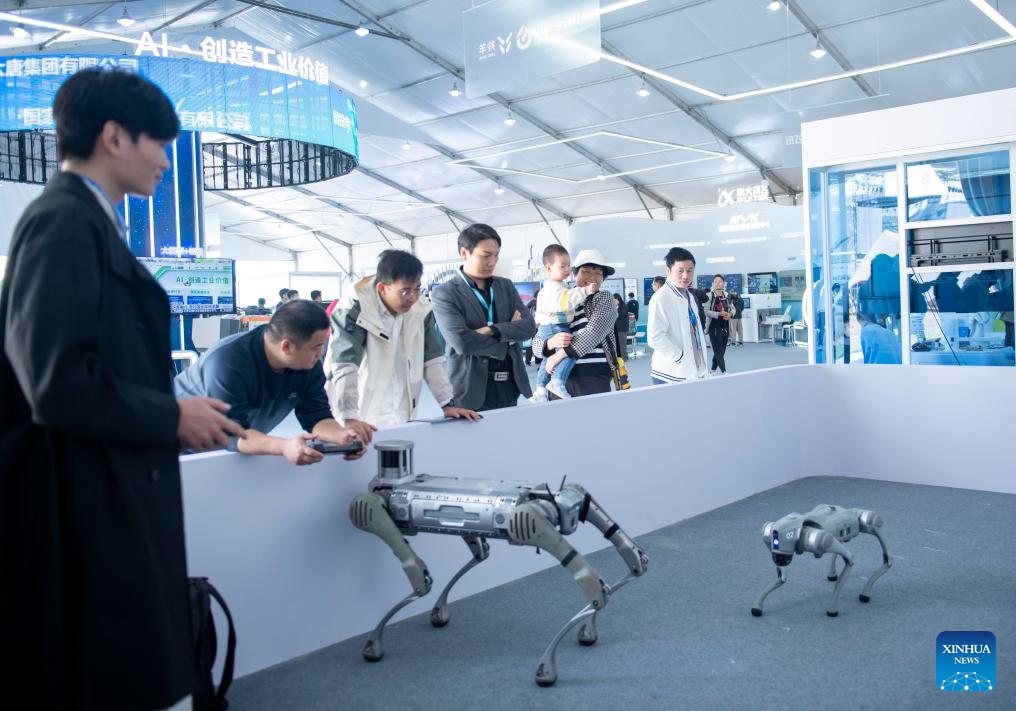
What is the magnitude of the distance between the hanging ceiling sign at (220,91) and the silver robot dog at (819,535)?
248 inches

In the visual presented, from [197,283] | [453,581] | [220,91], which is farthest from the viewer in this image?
[220,91]

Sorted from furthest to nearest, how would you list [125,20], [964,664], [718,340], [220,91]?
[125,20], [718,340], [220,91], [964,664]

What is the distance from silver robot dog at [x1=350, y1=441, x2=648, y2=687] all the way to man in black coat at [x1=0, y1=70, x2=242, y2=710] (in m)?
1.17

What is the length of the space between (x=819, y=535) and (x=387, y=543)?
133cm

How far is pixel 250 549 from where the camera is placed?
7.91 feet

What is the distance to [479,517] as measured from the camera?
2283 millimetres

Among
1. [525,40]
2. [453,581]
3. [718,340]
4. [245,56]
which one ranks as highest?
[245,56]

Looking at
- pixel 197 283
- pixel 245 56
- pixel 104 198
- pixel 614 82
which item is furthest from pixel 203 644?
pixel 614 82

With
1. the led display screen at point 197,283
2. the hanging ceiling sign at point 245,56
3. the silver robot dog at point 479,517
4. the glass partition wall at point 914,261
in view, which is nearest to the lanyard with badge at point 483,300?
the silver robot dog at point 479,517

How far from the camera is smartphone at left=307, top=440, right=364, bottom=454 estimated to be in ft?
7.52

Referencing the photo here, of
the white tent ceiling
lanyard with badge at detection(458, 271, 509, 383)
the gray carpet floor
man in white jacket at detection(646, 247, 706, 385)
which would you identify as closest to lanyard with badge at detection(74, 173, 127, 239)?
the gray carpet floor

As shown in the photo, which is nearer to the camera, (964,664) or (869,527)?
(964,664)

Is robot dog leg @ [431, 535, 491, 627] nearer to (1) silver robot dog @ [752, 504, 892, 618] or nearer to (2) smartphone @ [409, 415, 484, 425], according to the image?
(2) smartphone @ [409, 415, 484, 425]

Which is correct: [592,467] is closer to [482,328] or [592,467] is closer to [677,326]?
[482,328]
